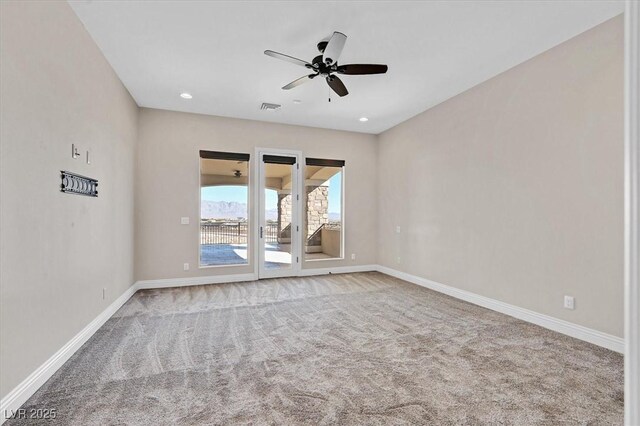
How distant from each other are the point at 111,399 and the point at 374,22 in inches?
144

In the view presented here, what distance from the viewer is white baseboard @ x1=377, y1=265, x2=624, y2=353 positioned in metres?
2.92

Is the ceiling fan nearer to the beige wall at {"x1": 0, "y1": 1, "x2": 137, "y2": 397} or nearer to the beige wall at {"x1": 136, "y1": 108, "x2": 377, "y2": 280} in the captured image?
the beige wall at {"x1": 0, "y1": 1, "x2": 137, "y2": 397}

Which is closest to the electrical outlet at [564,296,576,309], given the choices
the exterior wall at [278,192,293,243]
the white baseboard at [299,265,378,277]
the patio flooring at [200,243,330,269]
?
the white baseboard at [299,265,378,277]

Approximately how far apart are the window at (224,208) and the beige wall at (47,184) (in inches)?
76.6

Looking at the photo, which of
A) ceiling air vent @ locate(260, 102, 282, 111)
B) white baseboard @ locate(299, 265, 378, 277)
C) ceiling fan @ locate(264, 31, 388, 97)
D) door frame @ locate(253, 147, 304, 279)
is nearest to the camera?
ceiling fan @ locate(264, 31, 388, 97)

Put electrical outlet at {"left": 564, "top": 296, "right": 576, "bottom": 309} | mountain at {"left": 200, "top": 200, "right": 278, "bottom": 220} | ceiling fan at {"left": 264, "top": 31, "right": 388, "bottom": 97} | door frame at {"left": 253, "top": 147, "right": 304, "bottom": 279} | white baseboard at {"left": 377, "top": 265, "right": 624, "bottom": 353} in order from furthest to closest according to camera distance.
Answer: door frame at {"left": 253, "top": 147, "right": 304, "bottom": 279}
mountain at {"left": 200, "top": 200, "right": 278, "bottom": 220}
electrical outlet at {"left": 564, "top": 296, "right": 576, "bottom": 309}
ceiling fan at {"left": 264, "top": 31, "right": 388, "bottom": 97}
white baseboard at {"left": 377, "top": 265, "right": 624, "bottom": 353}

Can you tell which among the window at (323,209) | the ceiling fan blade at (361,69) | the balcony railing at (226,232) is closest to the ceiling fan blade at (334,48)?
the ceiling fan blade at (361,69)

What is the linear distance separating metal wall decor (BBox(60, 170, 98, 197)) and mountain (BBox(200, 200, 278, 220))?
2.28 m

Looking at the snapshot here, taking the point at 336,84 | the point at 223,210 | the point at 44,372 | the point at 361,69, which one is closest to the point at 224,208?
the point at 223,210

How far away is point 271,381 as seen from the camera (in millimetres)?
2371

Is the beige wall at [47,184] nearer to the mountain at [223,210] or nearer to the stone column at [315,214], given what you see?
the mountain at [223,210]

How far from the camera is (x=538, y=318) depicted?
139 inches

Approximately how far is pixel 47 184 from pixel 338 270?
493 centimetres

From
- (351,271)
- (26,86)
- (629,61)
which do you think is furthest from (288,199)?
(629,61)
